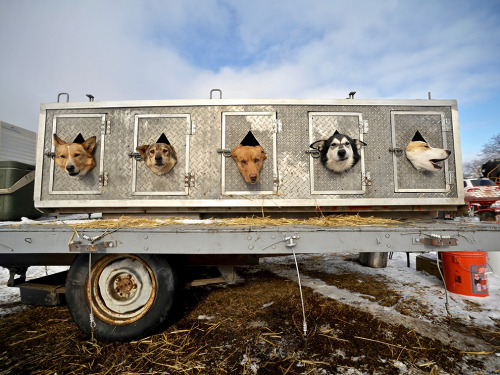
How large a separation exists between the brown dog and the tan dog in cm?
103

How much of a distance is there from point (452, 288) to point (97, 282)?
586 cm

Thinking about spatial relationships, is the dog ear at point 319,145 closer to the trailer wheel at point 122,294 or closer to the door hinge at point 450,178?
the door hinge at point 450,178

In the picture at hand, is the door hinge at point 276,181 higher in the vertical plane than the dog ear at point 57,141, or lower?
lower

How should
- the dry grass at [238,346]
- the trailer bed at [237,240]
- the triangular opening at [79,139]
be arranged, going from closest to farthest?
the dry grass at [238,346] → the trailer bed at [237,240] → the triangular opening at [79,139]

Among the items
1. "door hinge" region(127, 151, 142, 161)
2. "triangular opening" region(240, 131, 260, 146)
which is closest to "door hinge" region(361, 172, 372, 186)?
"triangular opening" region(240, 131, 260, 146)

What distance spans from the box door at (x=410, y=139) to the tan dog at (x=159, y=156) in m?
3.69

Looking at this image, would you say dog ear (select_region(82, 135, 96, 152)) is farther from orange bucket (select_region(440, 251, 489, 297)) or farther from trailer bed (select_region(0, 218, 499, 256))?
orange bucket (select_region(440, 251, 489, 297))

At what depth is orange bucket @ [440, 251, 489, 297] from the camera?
3863 mm

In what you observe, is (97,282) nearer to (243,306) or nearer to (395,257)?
(243,306)

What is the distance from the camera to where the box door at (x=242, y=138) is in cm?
362

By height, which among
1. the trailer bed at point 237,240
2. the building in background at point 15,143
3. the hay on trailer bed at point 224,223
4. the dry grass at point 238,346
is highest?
the building in background at point 15,143

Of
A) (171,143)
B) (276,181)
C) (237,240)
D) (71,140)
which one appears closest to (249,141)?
(276,181)

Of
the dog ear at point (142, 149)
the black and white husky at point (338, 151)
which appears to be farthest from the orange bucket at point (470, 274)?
the dog ear at point (142, 149)

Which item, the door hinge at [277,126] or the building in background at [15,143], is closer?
the door hinge at [277,126]
